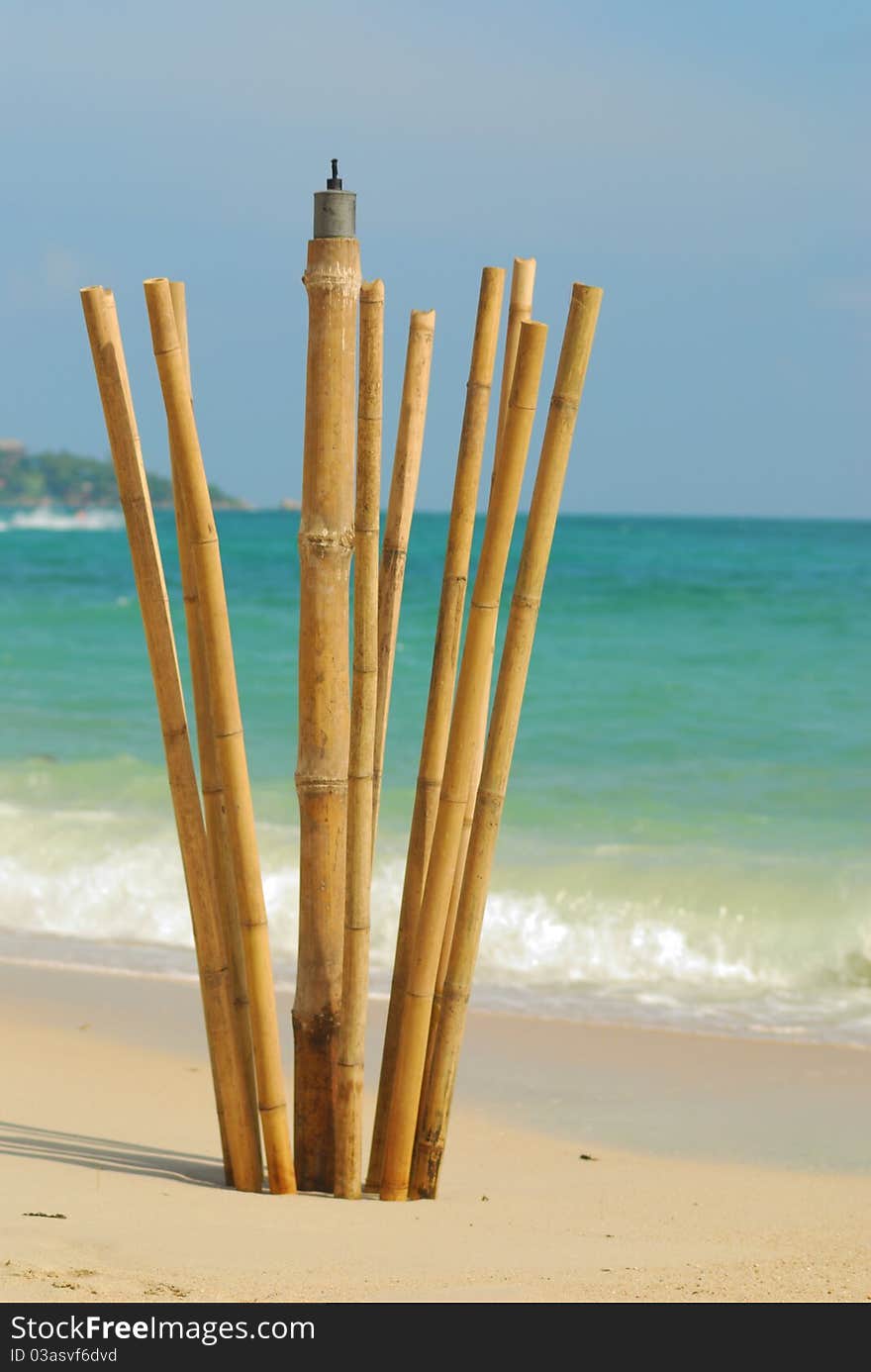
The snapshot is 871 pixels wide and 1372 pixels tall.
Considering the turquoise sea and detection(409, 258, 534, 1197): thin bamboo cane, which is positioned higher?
detection(409, 258, 534, 1197): thin bamboo cane

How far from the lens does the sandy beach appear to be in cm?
222

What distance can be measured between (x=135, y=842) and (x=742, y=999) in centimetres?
278

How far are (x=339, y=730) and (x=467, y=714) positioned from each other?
217 mm

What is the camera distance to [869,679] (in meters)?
12.5

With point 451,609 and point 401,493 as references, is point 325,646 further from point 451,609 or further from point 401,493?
point 401,493

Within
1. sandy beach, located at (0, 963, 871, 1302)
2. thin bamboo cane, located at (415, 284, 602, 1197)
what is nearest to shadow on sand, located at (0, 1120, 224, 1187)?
sandy beach, located at (0, 963, 871, 1302)

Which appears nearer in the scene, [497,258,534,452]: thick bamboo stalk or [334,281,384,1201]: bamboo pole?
[334,281,384,1201]: bamboo pole

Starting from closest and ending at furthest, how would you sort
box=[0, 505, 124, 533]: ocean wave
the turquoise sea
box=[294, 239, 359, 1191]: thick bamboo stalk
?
box=[294, 239, 359, 1191]: thick bamboo stalk → the turquoise sea → box=[0, 505, 124, 533]: ocean wave

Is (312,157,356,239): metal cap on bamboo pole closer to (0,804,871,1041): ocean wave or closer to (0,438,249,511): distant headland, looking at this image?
(0,804,871,1041): ocean wave

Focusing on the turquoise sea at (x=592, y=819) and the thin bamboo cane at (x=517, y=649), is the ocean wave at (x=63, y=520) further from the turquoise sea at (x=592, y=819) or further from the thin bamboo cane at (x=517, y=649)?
the thin bamboo cane at (x=517, y=649)

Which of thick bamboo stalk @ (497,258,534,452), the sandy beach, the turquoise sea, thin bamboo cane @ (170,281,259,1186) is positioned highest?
thick bamboo stalk @ (497,258,534,452)

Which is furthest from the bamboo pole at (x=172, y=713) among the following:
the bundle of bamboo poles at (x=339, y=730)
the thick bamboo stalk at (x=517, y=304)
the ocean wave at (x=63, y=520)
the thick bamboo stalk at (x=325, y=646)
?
the ocean wave at (x=63, y=520)

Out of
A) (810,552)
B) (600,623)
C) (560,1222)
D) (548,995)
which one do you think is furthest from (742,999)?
(810,552)

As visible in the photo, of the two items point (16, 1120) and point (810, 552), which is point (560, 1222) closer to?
point (16, 1120)
